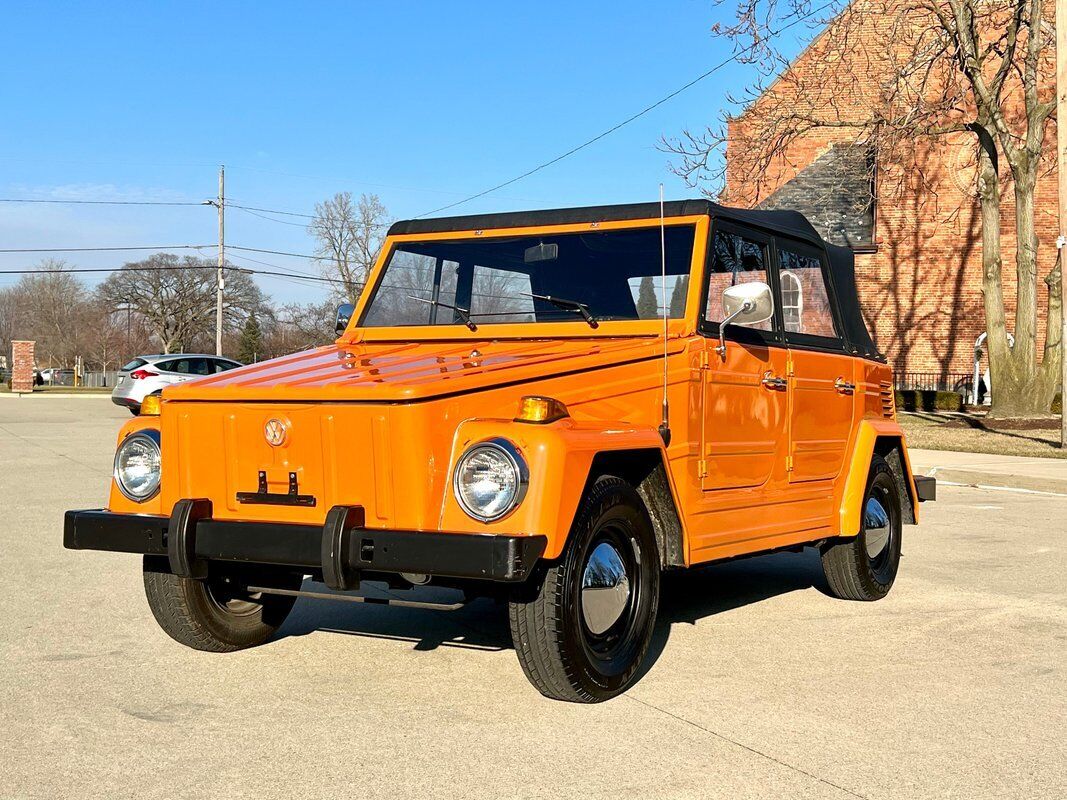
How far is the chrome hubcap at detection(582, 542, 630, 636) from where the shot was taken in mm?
4707

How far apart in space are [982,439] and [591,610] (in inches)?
693

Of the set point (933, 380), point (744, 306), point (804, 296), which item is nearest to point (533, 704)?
point (744, 306)

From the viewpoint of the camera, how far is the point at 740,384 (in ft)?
19.1

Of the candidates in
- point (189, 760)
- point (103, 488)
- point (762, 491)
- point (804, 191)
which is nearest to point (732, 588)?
point (762, 491)

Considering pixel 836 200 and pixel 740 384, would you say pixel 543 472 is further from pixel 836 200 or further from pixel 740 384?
pixel 836 200

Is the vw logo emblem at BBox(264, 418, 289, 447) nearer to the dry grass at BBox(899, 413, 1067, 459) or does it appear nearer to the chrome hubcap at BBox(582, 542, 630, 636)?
the chrome hubcap at BBox(582, 542, 630, 636)

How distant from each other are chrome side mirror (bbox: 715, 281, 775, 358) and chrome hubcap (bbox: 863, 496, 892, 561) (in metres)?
1.92

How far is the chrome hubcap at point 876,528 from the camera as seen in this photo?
7180 millimetres

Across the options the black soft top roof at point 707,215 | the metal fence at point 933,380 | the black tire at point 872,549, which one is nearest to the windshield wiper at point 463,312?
the black soft top roof at point 707,215

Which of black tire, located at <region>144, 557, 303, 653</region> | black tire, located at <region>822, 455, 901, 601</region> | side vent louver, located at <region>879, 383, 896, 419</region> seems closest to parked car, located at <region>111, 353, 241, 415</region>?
side vent louver, located at <region>879, 383, 896, 419</region>

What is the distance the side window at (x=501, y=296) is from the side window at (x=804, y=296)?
1.43 metres

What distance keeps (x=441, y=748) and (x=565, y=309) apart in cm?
241

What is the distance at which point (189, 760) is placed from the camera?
400 centimetres

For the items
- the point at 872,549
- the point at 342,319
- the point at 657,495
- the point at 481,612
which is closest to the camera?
the point at 657,495
